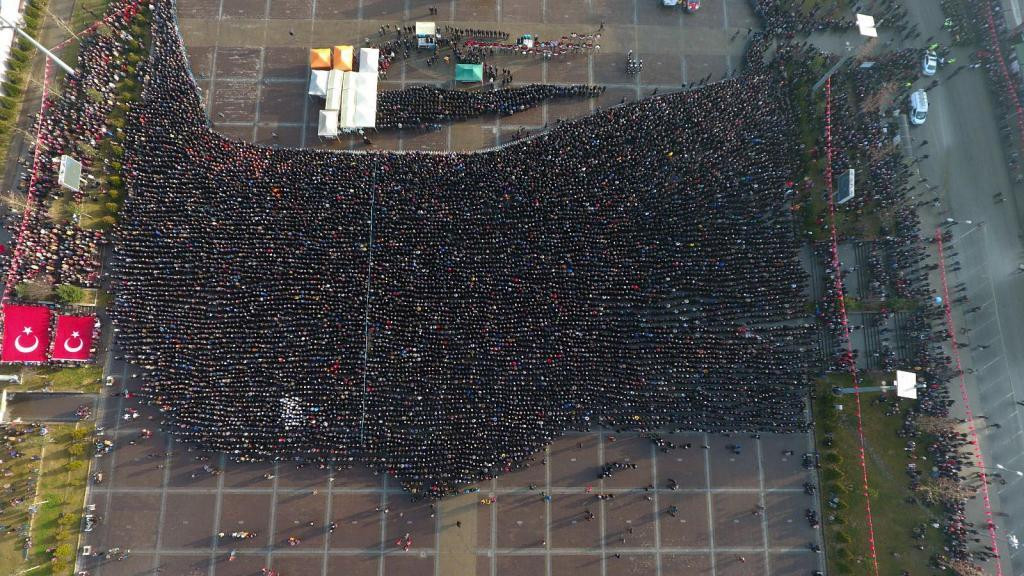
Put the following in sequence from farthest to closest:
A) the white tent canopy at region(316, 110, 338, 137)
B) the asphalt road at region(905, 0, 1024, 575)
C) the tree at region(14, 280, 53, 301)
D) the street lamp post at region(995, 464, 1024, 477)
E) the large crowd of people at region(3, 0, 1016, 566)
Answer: the white tent canopy at region(316, 110, 338, 137)
the asphalt road at region(905, 0, 1024, 575)
the street lamp post at region(995, 464, 1024, 477)
the tree at region(14, 280, 53, 301)
the large crowd of people at region(3, 0, 1016, 566)

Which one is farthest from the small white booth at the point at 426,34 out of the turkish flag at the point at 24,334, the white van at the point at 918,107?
the white van at the point at 918,107

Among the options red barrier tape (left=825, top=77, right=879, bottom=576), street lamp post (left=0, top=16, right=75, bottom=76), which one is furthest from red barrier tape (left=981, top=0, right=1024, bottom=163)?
street lamp post (left=0, top=16, right=75, bottom=76)

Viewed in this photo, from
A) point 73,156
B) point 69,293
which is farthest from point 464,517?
point 73,156

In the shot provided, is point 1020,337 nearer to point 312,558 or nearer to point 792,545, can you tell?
point 792,545

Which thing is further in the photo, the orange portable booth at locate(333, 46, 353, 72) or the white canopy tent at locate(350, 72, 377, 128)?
the orange portable booth at locate(333, 46, 353, 72)

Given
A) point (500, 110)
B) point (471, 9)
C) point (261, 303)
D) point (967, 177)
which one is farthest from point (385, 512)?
point (967, 177)

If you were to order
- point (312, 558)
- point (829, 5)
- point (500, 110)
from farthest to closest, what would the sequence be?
point (829, 5) < point (500, 110) < point (312, 558)

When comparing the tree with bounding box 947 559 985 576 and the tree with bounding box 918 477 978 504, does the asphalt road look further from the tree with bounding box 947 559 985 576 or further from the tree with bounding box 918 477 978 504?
the tree with bounding box 947 559 985 576
